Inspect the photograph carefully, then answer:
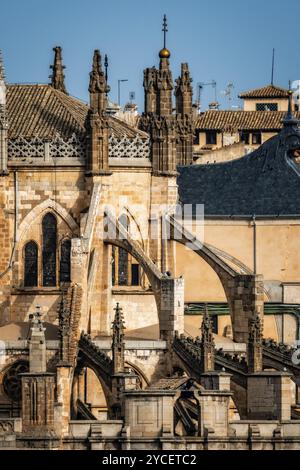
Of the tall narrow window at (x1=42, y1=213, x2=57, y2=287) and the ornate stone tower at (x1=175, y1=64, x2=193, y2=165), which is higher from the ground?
the ornate stone tower at (x1=175, y1=64, x2=193, y2=165)

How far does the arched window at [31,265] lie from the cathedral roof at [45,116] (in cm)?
463

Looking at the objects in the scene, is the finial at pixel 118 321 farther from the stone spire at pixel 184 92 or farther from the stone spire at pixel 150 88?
the stone spire at pixel 184 92

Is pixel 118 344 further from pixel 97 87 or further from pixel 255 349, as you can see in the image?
pixel 97 87

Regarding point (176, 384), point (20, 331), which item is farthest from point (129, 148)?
point (176, 384)

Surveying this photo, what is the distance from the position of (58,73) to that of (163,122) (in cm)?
1055

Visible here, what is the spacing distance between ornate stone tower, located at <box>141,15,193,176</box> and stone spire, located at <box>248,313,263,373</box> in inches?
550

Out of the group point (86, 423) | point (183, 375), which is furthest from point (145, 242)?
point (86, 423)

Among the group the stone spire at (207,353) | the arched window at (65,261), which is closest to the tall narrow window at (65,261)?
the arched window at (65,261)

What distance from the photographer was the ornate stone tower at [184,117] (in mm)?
158250

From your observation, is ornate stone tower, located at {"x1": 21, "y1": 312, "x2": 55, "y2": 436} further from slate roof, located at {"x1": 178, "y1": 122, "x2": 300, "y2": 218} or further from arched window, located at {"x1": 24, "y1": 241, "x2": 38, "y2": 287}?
slate roof, located at {"x1": 178, "y1": 122, "x2": 300, "y2": 218}

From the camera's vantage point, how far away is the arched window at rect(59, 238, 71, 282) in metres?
138

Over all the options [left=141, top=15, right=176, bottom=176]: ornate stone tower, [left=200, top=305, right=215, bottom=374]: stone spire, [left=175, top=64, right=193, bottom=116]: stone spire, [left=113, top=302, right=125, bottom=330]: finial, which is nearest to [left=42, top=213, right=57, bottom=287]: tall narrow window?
[left=141, top=15, right=176, bottom=176]: ornate stone tower

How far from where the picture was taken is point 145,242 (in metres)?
143

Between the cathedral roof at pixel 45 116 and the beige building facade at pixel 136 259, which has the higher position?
the cathedral roof at pixel 45 116
